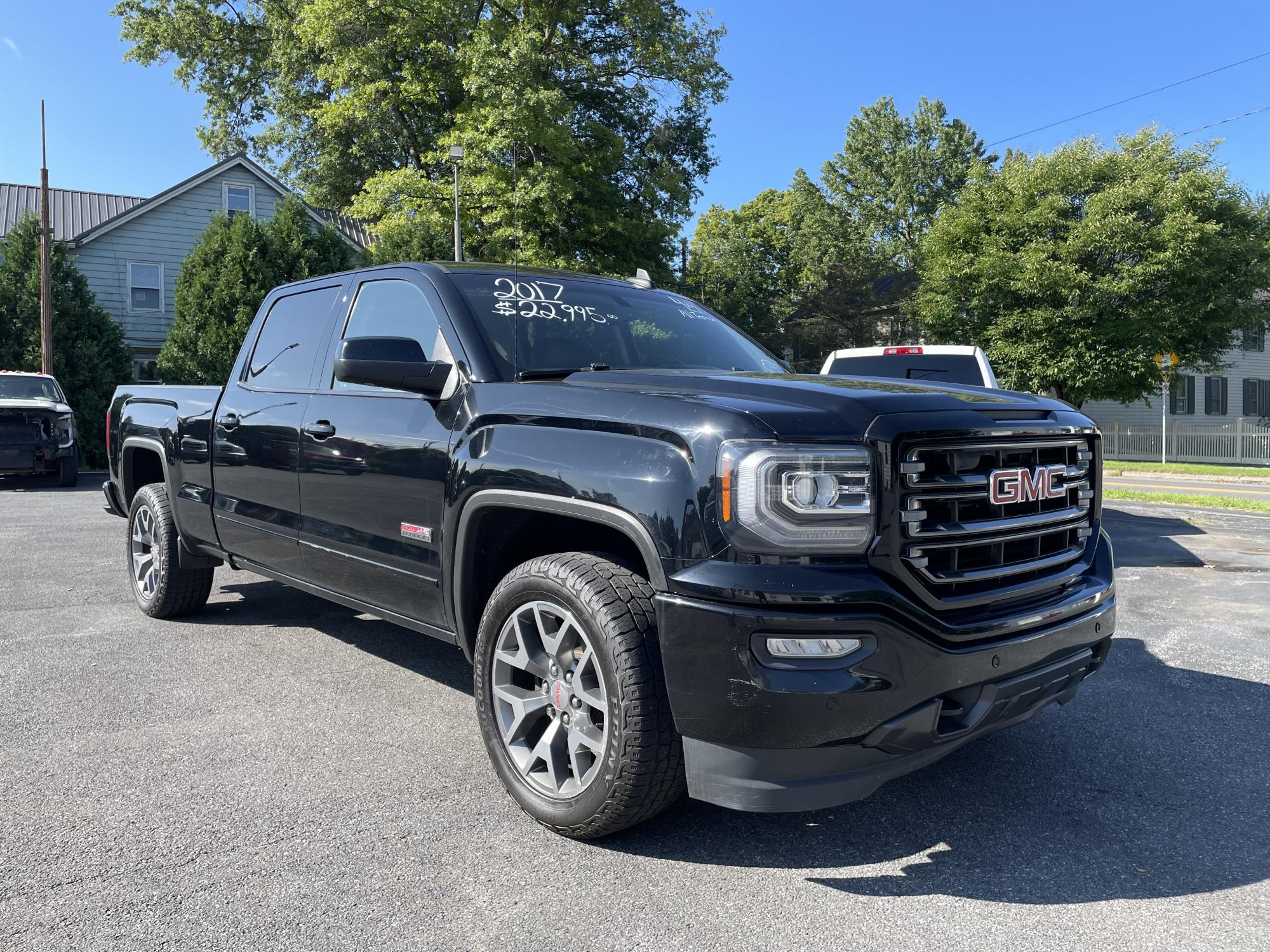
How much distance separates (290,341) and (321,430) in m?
0.93

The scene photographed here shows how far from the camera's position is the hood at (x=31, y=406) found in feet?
45.6

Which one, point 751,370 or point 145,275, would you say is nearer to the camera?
point 751,370

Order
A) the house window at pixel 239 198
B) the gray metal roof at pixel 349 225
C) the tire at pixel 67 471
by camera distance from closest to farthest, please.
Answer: the tire at pixel 67 471 → the house window at pixel 239 198 → the gray metal roof at pixel 349 225

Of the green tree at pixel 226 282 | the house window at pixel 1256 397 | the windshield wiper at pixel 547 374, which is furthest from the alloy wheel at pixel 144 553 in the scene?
the house window at pixel 1256 397

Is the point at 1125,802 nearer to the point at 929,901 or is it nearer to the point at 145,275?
the point at 929,901

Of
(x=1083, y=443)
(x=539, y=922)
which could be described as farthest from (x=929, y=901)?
(x=1083, y=443)

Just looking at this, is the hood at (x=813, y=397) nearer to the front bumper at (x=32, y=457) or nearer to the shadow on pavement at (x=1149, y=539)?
the shadow on pavement at (x=1149, y=539)

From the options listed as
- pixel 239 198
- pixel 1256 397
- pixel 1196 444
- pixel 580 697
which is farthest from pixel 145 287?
pixel 1256 397

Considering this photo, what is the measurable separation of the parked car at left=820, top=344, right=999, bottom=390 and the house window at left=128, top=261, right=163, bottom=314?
80.6 ft

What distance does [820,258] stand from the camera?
42.4m

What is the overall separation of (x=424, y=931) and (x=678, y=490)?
1.31m

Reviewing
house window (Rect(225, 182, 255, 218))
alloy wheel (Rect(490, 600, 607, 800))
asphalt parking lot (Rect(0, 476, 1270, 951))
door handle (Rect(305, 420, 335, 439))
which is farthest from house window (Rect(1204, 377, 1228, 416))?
alloy wheel (Rect(490, 600, 607, 800))

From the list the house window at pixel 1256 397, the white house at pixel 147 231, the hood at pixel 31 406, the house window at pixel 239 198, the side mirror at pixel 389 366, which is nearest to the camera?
the side mirror at pixel 389 366

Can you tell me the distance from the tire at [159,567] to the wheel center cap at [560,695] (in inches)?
140
